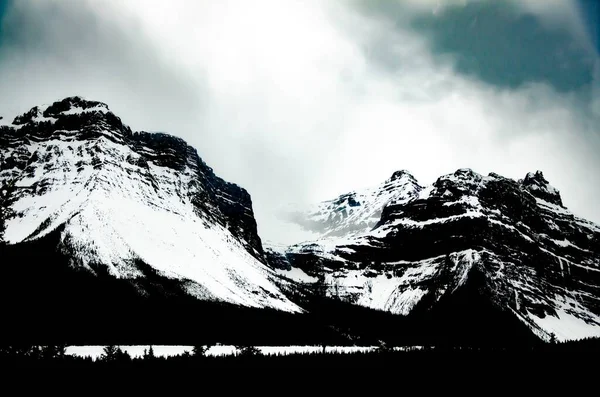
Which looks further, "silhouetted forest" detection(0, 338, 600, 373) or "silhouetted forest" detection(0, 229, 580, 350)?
"silhouetted forest" detection(0, 229, 580, 350)

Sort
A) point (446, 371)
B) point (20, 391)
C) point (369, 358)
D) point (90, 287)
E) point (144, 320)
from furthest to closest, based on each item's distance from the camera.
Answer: point (90, 287), point (144, 320), point (446, 371), point (369, 358), point (20, 391)

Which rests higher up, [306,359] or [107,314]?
[107,314]

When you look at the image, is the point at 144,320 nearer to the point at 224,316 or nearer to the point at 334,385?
the point at 224,316

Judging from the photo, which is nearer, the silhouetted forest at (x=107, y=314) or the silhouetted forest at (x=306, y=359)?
the silhouetted forest at (x=306, y=359)

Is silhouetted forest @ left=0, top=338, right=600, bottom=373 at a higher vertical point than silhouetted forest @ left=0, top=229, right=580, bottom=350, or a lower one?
lower

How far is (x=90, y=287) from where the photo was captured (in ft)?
550

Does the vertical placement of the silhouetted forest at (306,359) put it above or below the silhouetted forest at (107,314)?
below

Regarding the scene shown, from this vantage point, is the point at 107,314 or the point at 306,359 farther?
the point at 107,314

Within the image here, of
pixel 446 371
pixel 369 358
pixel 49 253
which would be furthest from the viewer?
pixel 49 253

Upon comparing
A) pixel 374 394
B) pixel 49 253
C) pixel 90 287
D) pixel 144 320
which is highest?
pixel 49 253

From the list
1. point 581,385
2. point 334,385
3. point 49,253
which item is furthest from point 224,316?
point 581,385

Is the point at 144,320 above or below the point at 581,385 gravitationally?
above

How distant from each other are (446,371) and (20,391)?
3146 inches

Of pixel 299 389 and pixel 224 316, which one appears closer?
pixel 299 389
